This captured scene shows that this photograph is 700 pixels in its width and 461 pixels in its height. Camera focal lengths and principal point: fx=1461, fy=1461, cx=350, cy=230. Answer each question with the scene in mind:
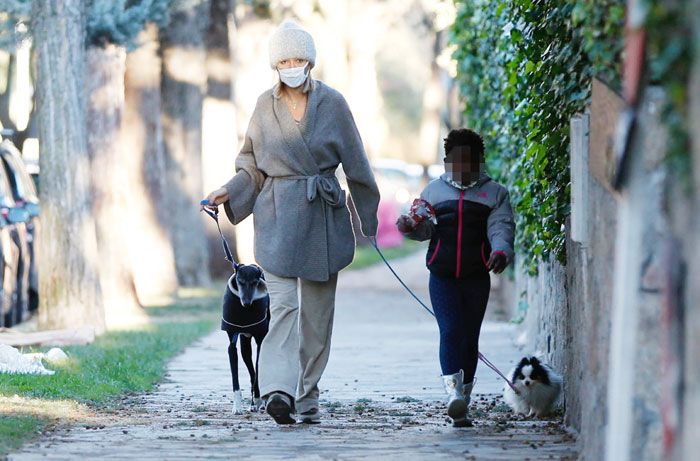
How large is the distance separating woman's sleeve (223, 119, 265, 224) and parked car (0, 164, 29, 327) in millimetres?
6383

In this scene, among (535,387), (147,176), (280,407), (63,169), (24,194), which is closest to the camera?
(280,407)

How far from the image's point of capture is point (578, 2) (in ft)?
21.1

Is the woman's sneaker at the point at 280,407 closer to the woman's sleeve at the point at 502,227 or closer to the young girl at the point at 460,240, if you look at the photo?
the young girl at the point at 460,240

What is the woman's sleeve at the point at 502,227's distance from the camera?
315 inches

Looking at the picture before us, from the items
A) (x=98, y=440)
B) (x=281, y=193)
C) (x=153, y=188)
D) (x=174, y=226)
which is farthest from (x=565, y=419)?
(x=174, y=226)

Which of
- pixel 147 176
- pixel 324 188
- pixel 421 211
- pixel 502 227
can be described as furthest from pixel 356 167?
pixel 147 176

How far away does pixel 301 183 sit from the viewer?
27.3 ft

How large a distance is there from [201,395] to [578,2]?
15.3ft

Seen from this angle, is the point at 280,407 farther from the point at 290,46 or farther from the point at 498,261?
the point at 290,46

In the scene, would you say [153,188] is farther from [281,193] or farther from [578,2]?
[578,2]

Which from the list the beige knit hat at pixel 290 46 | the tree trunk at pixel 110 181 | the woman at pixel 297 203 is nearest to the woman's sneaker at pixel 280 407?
the woman at pixel 297 203

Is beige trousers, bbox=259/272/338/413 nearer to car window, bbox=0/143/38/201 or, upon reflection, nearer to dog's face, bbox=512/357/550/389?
dog's face, bbox=512/357/550/389

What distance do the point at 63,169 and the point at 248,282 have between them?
16.2 ft

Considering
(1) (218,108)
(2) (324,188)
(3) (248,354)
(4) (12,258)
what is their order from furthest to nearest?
(1) (218,108) → (4) (12,258) → (3) (248,354) → (2) (324,188)
